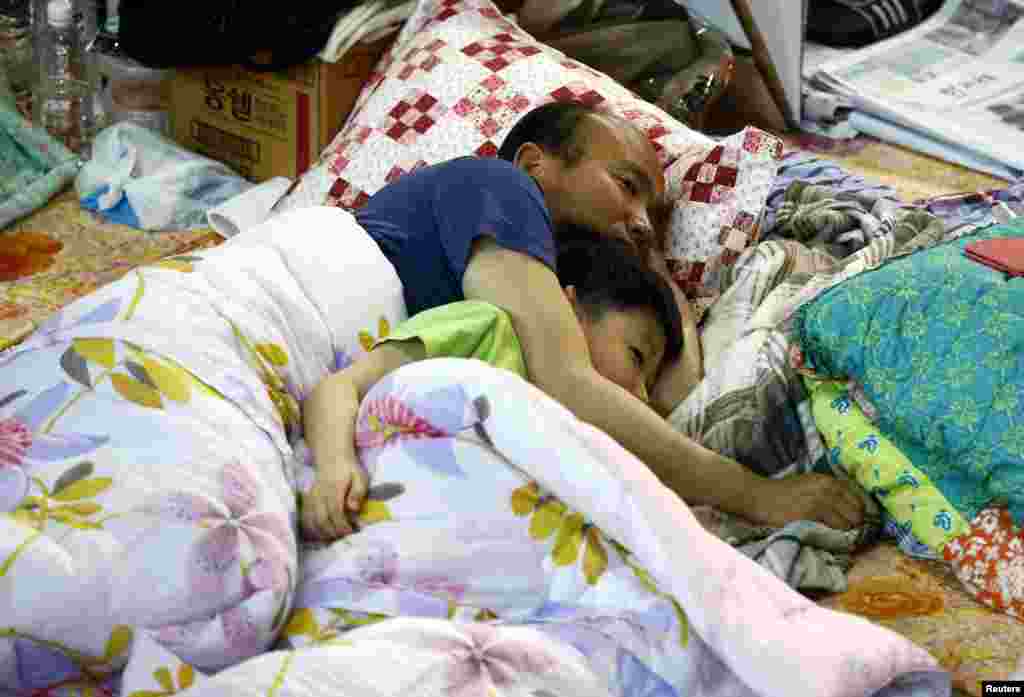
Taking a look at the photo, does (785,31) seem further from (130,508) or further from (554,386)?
(130,508)

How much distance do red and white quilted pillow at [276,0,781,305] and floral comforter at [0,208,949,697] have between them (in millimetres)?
665

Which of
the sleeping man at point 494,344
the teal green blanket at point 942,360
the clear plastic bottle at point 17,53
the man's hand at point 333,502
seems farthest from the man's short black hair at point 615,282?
the clear plastic bottle at point 17,53

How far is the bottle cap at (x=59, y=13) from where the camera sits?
2.33 metres

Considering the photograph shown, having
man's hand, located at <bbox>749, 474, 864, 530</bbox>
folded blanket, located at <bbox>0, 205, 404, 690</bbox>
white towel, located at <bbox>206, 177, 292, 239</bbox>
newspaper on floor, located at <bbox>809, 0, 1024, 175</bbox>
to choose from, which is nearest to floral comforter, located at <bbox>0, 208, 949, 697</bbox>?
folded blanket, located at <bbox>0, 205, 404, 690</bbox>

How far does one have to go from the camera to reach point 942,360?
55.1 inches

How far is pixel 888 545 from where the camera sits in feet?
4.78

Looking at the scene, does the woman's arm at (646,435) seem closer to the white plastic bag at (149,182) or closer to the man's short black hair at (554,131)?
the man's short black hair at (554,131)

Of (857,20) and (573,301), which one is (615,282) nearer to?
(573,301)

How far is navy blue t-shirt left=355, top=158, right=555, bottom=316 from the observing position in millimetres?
1497

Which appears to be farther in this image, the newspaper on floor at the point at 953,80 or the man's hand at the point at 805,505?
the newspaper on floor at the point at 953,80

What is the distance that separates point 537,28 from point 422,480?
1398 millimetres

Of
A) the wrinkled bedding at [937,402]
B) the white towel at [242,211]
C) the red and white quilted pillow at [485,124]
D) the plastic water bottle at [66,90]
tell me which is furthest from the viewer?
the plastic water bottle at [66,90]

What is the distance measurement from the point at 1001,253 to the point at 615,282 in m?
0.42

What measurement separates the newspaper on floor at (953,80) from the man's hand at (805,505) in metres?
1.30
